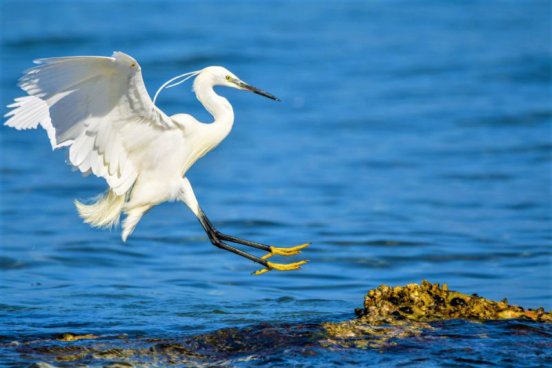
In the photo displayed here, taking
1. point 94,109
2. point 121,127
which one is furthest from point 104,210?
point 94,109

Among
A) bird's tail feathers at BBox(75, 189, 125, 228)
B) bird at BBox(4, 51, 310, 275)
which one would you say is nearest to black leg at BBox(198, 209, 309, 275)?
bird at BBox(4, 51, 310, 275)

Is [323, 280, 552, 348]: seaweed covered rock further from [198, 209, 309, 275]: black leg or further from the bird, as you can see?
the bird

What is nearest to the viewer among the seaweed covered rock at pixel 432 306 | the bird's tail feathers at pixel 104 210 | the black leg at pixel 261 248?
the seaweed covered rock at pixel 432 306

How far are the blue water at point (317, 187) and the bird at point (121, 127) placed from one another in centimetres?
88

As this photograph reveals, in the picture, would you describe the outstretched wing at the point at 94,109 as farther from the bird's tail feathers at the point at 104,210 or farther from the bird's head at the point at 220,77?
the bird's head at the point at 220,77

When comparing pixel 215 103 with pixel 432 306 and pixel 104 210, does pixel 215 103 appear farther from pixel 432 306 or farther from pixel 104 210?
pixel 432 306

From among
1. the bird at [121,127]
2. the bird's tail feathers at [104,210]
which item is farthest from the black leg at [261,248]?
the bird's tail feathers at [104,210]

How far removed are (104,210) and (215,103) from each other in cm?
131

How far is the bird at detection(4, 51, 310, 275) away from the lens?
6.49m

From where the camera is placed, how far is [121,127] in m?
7.12

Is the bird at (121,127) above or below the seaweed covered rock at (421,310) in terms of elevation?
above

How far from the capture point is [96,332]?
6.78 metres

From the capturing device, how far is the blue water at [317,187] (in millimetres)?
7766

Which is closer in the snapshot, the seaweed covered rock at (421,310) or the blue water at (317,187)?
the seaweed covered rock at (421,310)
